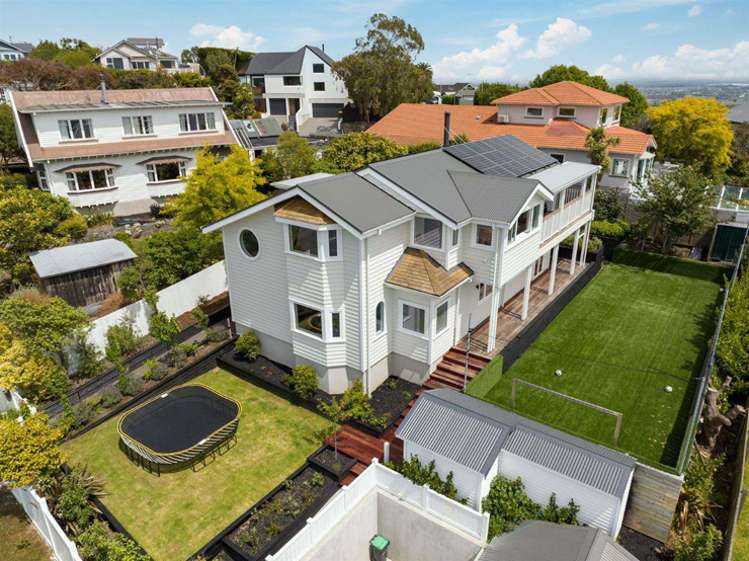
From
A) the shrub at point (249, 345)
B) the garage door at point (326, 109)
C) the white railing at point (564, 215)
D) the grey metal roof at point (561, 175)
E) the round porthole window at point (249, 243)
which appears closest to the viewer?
the round porthole window at point (249, 243)

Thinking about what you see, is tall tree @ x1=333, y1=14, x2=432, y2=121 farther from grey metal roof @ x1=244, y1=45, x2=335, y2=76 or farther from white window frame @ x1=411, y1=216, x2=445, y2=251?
white window frame @ x1=411, y1=216, x2=445, y2=251

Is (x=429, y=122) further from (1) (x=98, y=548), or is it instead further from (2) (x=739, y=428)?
(1) (x=98, y=548)

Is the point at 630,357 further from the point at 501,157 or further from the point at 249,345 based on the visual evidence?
the point at 249,345

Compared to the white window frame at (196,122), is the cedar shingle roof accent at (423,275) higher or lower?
lower

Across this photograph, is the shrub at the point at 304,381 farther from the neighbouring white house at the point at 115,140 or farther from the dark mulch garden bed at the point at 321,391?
the neighbouring white house at the point at 115,140

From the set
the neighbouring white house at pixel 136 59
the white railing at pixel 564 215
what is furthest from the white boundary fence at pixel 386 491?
the neighbouring white house at pixel 136 59

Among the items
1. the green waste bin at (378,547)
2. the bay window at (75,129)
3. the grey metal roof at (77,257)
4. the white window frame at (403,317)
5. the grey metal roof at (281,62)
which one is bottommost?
the green waste bin at (378,547)
